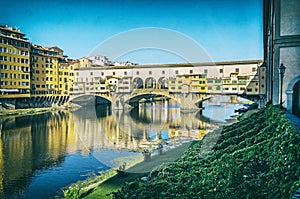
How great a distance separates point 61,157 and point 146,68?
3016 cm

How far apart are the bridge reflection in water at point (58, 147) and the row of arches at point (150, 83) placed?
14352 mm

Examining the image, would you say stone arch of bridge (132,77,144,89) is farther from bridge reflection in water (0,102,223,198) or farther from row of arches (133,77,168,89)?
bridge reflection in water (0,102,223,198)

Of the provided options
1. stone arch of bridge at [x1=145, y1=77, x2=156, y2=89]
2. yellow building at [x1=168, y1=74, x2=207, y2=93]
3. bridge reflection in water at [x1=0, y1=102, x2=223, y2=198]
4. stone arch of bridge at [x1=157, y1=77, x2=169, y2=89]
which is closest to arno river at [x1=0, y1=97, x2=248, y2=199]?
bridge reflection in water at [x1=0, y1=102, x2=223, y2=198]

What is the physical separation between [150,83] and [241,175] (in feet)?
123

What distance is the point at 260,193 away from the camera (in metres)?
4.71

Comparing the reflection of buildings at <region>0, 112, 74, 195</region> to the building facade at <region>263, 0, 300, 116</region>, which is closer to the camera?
the building facade at <region>263, 0, 300, 116</region>

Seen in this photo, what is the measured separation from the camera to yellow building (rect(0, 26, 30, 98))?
104 ft

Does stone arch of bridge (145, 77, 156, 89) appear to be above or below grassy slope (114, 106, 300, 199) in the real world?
above

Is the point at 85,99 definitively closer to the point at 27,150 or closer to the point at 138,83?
the point at 138,83

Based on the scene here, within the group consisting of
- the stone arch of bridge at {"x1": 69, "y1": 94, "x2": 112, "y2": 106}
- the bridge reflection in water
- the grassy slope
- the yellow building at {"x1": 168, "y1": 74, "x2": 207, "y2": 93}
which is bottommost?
the bridge reflection in water

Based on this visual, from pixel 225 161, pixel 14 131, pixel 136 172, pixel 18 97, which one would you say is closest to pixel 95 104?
pixel 18 97

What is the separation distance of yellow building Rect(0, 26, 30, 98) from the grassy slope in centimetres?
2965

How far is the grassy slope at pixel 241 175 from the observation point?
15.3 feet

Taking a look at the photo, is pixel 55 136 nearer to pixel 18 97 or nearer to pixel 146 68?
pixel 18 97
